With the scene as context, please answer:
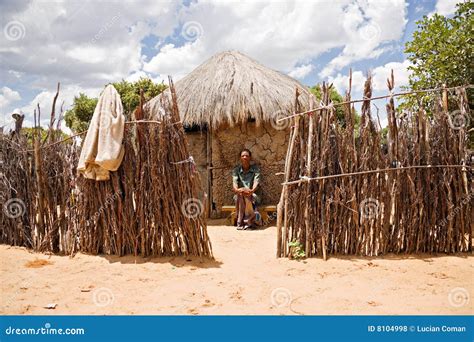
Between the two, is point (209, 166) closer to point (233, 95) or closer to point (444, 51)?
point (233, 95)

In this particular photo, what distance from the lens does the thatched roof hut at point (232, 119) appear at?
6.78 meters

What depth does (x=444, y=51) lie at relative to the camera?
587 cm

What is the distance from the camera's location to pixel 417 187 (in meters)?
4.16

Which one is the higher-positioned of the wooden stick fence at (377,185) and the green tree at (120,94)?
the green tree at (120,94)

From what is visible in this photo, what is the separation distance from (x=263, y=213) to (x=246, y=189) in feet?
2.25

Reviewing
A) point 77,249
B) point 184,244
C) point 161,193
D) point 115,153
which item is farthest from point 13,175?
point 184,244

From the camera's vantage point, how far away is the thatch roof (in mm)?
6727

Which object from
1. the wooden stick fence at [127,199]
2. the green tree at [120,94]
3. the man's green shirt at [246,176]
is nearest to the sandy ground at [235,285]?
the wooden stick fence at [127,199]

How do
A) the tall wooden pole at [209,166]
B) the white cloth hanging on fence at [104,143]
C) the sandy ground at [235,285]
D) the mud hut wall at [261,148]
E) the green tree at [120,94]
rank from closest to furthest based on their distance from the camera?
the sandy ground at [235,285], the white cloth hanging on fence at [104,143], the mud hut wall at [261,148], the tall wooden pole at [209,166], the green tree at [120,94]

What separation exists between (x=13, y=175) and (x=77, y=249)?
4.42 ft

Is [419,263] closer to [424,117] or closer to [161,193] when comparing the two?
[424,117]

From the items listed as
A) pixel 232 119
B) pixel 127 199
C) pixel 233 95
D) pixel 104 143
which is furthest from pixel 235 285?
pixel 233 95

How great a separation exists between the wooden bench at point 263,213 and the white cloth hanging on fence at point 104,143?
9.86ft

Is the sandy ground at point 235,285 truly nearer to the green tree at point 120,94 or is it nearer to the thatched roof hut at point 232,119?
the thatched roof hut at point 232,119
